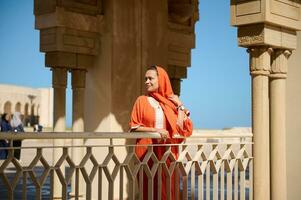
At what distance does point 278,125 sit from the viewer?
4340 mm

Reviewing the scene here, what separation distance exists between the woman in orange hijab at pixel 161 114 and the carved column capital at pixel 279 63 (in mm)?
874

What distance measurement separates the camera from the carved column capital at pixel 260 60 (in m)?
4.14

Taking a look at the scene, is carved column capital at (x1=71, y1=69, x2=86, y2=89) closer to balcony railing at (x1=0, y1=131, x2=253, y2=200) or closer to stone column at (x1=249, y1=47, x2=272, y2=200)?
balcony railing at (x1=0, y1=131, x2=253, y2=200)

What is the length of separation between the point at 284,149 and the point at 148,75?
138 centimetres

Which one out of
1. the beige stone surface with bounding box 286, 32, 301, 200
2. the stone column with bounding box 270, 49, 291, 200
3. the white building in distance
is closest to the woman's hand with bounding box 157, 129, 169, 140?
the stone column with bounding box 270, 49, 291, 200

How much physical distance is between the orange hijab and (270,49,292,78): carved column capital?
0.90 metres

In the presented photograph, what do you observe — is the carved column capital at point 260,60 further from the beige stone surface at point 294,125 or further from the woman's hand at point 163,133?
the woman's hand at point 163,133

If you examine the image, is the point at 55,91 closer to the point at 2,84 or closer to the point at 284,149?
the point at 284,149

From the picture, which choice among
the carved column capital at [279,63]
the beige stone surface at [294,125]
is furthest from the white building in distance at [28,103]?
the carved column capital at [279,63]

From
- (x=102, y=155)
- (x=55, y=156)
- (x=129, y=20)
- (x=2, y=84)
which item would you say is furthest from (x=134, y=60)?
(x=2, y=84)

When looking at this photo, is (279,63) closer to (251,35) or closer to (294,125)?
(251,35)

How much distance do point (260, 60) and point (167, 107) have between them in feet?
2.87

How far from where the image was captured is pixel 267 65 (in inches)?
164

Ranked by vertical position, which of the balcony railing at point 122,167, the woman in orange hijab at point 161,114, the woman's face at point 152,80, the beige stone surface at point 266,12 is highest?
the beige stone surface at point 266,12
